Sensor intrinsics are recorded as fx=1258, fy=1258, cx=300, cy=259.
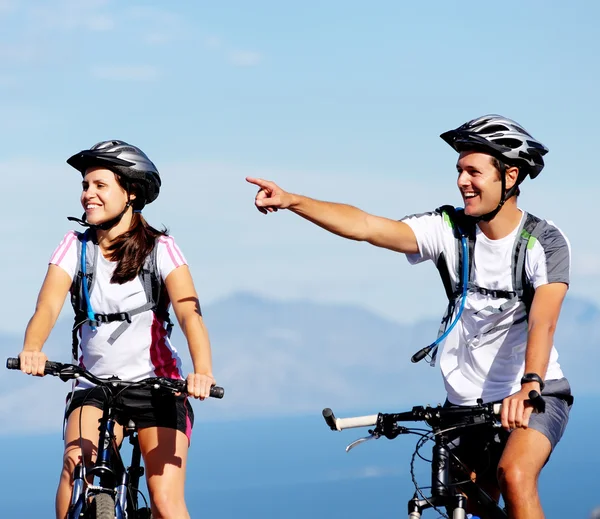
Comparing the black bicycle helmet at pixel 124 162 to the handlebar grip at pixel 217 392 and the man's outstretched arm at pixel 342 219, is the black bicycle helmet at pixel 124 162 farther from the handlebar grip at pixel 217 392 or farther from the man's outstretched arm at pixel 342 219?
the handlebar grip at pixel 217 392

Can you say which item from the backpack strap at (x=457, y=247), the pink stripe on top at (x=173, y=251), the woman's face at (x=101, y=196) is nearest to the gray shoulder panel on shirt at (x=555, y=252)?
the backpack strap at (x=457, y=247)

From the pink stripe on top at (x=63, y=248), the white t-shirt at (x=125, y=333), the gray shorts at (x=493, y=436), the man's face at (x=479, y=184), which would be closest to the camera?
the gray shorts at (x=493, y=436)

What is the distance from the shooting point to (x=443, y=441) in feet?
25.7

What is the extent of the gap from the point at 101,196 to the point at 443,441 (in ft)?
9.63

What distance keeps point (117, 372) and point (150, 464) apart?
2.19 ft

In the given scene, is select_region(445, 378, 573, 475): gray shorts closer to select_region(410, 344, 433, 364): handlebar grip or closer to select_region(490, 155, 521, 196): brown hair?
select_region(410, 344, 433, 364): handlebar grip

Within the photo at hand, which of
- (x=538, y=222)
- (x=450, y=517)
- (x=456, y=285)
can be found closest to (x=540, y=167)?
(x=538, y=222)

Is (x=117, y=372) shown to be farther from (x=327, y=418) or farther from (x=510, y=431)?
(x=510, y=431)

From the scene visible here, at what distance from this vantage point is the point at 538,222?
845 centimetres

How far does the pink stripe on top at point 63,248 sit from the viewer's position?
340 inches

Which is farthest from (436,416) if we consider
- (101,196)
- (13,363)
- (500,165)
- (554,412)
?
(101,196)

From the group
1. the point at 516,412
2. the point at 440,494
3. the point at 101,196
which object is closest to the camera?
the point at 516,412

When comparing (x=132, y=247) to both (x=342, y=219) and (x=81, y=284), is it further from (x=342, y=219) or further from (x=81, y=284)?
(x=342, y=219)

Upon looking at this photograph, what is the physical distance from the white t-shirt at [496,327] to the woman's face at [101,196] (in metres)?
2.48
